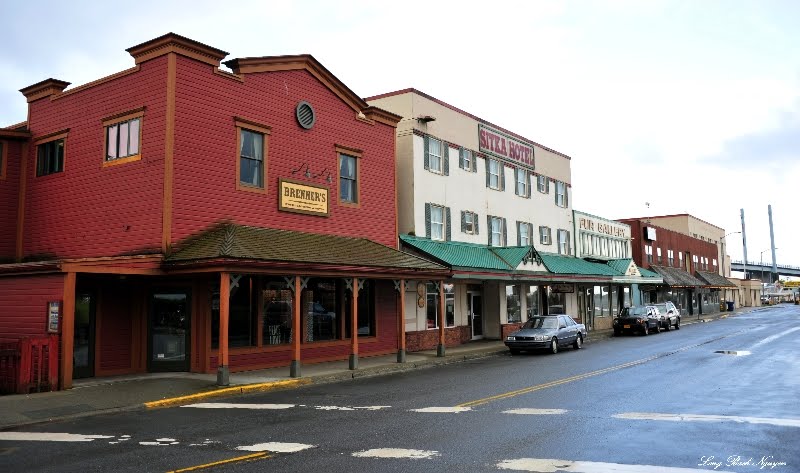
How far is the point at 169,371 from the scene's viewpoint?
1731 cm

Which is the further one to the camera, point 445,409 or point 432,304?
point 432,304

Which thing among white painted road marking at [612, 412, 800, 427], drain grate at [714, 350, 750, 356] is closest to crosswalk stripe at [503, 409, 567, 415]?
white painted road marking at [612, 412, 800, 427]

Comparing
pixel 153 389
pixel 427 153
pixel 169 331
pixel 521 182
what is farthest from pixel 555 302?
pixel 153 389

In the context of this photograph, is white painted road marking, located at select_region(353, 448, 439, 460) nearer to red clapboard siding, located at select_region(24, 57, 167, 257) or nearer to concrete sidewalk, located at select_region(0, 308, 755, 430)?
concrete sidewalk, located at select_region(0, 308, 755, 430)

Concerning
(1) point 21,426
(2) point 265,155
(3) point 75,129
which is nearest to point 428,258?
(2) point 265,155

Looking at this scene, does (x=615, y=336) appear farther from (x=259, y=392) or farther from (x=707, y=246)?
(x=707, y=246)

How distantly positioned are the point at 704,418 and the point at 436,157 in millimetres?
19354

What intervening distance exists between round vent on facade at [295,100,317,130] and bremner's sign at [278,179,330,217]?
2074mm

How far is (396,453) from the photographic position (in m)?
8.09

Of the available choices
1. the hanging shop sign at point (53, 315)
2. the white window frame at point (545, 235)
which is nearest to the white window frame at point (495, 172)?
the white window frame at point (545, 235)

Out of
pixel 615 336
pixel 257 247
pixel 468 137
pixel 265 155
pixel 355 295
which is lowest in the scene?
pixel 615 336

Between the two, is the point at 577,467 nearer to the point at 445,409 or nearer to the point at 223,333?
the point at 445,409

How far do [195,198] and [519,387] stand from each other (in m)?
10.0

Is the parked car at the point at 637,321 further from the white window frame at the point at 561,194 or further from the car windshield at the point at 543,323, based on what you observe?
the car windshield at the point at 543,323
